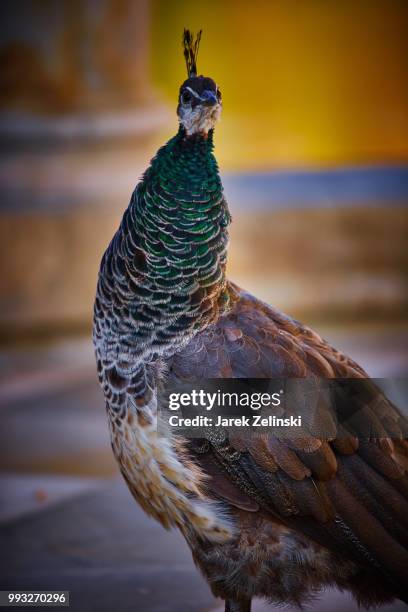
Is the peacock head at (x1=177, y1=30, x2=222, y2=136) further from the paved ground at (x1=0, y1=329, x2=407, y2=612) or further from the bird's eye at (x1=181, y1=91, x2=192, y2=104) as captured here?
the paved ground at (x1=0, y1=329, x2=407, y2=612)

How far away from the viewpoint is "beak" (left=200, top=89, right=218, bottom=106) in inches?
68.8

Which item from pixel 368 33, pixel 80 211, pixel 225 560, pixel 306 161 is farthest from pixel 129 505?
pixel 368 33

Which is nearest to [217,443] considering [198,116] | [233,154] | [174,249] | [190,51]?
[174,249]

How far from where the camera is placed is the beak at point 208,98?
175 cm

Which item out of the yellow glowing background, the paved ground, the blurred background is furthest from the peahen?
the yellow glowing background

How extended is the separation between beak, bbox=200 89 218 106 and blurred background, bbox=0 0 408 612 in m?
2.00

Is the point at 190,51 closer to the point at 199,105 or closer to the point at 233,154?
the point at 199,105

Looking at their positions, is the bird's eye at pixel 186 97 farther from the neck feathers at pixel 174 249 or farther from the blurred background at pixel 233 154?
the blurred background at pixel 233 154

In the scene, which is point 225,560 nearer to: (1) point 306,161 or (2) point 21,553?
(2) point 21,553

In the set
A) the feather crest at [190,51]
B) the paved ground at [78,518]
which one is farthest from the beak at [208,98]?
the paved ground at [78,518]

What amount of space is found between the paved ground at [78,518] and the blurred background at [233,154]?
73 millimetres

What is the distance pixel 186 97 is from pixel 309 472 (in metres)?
0.81

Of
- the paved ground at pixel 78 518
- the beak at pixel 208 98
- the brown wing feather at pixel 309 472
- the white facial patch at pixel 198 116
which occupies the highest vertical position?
the beak at pixel 208 98

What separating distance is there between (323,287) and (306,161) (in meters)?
0.67
